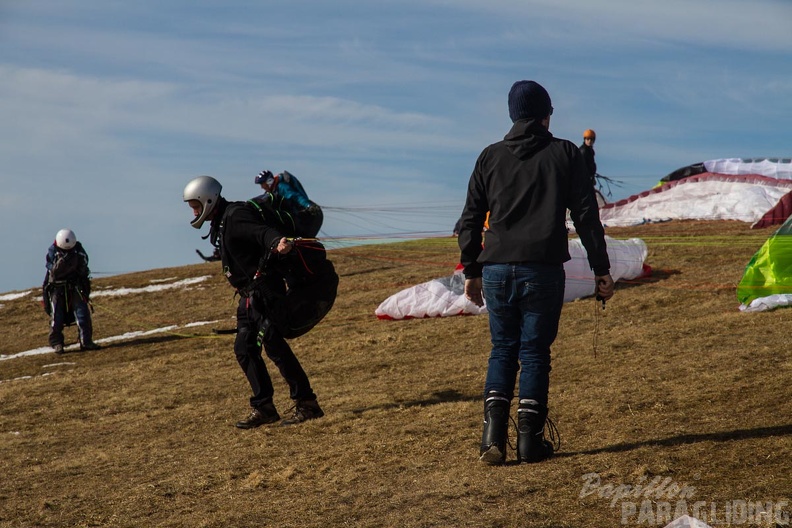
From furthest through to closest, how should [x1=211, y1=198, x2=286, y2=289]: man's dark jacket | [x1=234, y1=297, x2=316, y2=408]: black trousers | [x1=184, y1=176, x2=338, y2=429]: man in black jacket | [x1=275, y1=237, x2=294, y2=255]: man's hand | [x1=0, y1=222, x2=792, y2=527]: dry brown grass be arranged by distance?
[x1=234, y1=297, x2=316, y2=408]: black trousers, [x1=184, y1=176, x2=338, y2=429]: man in black jacket, [x1=211, y1=198, x2=286, y2=289]: man's dark jacket, [x1=275, y1=237, x2=294, y2=255]: man's hand, [x1=0, y1=222, x2=792, y2=527]: dry brown grass

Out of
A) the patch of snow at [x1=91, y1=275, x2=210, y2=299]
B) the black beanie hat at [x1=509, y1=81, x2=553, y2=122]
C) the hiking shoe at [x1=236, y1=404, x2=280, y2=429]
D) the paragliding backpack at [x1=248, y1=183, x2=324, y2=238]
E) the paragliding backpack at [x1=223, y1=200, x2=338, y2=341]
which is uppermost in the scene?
the black beanie hat at [x1=509, y1=81, x2=553, y2=122]

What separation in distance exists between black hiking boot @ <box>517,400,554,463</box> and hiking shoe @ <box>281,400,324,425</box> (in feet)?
9.36

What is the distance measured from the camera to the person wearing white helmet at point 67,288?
52.7 feet

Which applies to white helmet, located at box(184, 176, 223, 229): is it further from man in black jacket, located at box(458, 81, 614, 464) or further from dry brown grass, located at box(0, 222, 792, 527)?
man in black jacket, located at box(458, 81, 614, 464)

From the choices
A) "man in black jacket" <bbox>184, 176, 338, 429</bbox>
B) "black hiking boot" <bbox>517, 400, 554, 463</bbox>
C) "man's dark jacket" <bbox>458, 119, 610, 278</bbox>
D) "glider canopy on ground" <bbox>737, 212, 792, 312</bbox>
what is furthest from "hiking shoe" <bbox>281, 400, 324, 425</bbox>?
"glider canopy on ground" <bbox>737, 212, 792, 312</bbox>

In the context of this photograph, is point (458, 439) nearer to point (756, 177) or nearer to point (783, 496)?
point (783, 496)

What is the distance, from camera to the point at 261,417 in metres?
8.05

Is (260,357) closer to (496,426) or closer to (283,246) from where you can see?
(283,246)

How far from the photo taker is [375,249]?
1002 inches

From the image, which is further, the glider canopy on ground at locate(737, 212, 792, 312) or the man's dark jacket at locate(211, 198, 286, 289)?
the glider canopy on ground at locate(737, 212, 792, 312)

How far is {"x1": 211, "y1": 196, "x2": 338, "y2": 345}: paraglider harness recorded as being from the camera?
7621 millimetres

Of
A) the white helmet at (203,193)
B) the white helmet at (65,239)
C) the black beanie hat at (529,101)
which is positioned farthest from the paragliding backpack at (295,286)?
the white helmet at (65,239)

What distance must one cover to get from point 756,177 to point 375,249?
422 inches

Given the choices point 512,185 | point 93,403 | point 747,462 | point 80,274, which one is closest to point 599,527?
point 747,462
